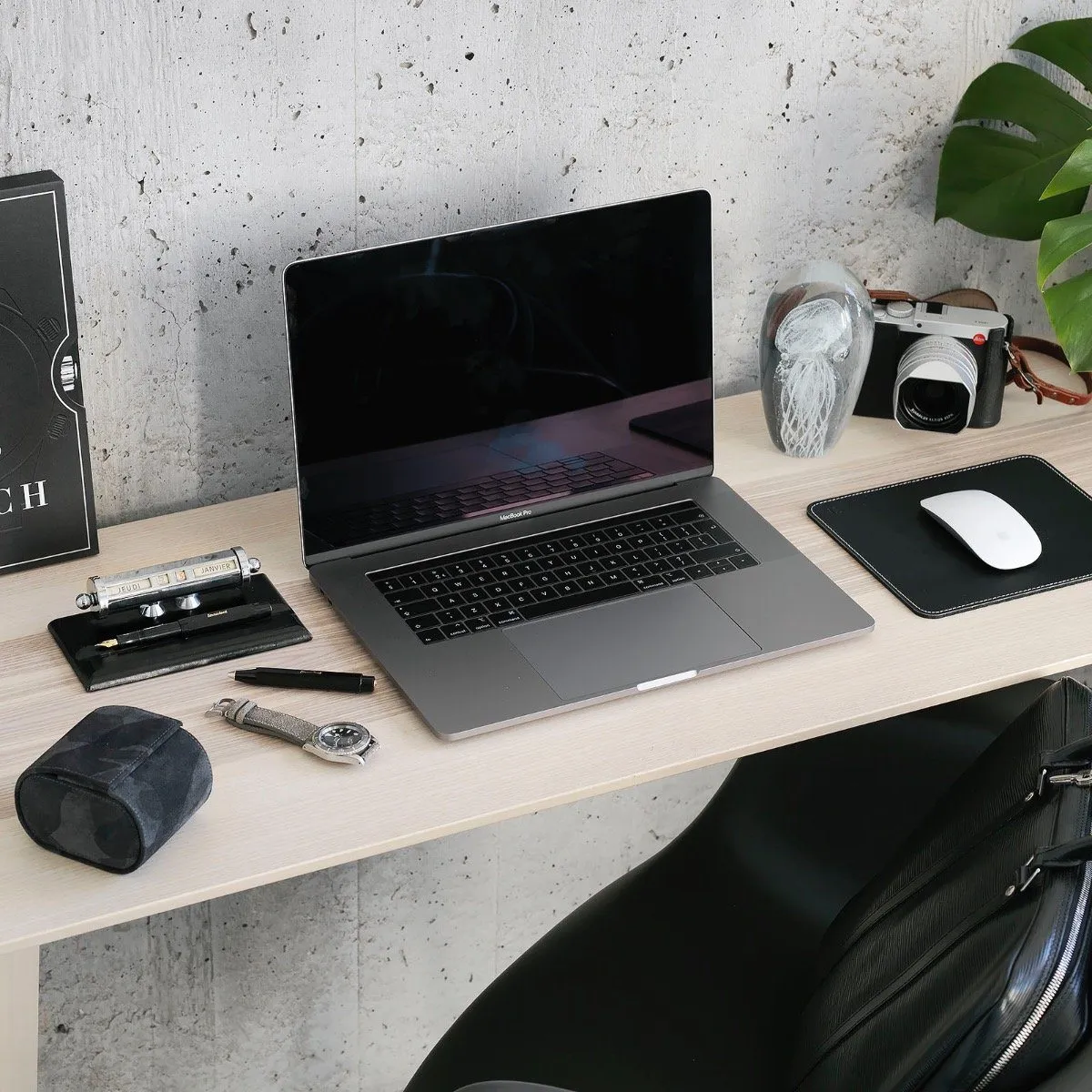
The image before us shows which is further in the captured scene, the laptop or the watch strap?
the laptop

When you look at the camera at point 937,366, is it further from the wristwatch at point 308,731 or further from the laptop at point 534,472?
the wristwatch at point 308,731

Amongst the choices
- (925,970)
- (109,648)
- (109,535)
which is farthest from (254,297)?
(925,970)

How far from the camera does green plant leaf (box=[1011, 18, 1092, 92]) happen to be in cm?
146

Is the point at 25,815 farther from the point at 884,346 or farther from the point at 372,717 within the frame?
the point at 884,346

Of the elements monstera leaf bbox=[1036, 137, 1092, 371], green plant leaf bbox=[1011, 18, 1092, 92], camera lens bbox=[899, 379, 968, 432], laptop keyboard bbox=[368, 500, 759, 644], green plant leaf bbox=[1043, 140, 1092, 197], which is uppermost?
green plant leaf bbox=[1011, 18, 1092, 92]

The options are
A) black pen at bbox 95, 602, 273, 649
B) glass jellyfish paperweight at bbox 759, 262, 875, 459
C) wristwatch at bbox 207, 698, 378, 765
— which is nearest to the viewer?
wristwatch at bbox 207, 698, 378, 765

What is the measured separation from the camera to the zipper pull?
0.62 m

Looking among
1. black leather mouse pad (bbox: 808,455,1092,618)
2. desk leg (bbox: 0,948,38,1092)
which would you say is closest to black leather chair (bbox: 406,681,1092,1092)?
black leather mouse pad (bbox: 808,455,1092,618)

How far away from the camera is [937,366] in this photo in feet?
4.71

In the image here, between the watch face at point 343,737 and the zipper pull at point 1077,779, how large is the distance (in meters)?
0.47

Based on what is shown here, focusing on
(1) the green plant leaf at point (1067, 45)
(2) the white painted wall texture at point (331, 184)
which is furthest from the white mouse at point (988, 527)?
(1) the green plant leaf at point (1067, 45)

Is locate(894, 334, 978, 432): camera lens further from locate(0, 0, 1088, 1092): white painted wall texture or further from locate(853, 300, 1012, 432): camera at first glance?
locate(0, 0, 1088, 1092): white painted wall texture

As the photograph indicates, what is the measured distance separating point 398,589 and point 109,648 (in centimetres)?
24

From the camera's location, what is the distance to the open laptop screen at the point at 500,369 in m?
1.21
